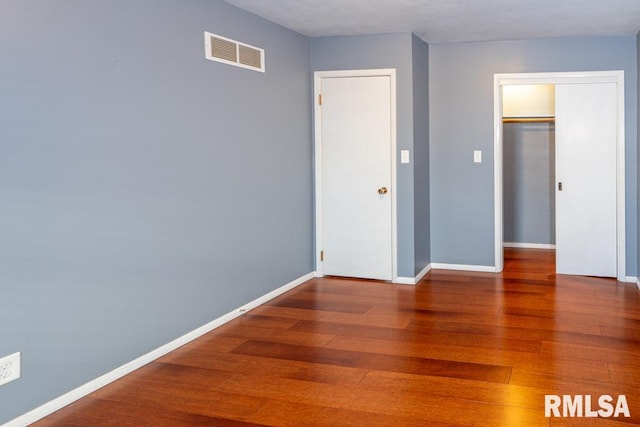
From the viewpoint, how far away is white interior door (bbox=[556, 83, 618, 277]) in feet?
18.8

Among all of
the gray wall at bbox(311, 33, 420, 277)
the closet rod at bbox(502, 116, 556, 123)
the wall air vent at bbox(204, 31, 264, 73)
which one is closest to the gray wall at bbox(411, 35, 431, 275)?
the gray wall at bbox(311, 33, 420, 277)

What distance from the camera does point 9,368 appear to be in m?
2.68

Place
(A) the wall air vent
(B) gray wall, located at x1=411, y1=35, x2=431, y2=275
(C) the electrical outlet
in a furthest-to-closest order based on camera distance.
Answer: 1. (B) gray wall, located at x1=411, y1=35, x2=431, y2=275
2. (A) the wall air vent
3. (C) the electrical outlet

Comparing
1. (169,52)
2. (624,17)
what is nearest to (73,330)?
(169,52)

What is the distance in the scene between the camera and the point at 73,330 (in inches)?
119

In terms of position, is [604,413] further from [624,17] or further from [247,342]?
[624,17]

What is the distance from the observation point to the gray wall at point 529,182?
7.56m

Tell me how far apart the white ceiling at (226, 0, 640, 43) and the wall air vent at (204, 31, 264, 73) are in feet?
0.91

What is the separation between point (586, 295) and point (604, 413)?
2485mm

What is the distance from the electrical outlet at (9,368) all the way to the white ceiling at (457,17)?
2.74m

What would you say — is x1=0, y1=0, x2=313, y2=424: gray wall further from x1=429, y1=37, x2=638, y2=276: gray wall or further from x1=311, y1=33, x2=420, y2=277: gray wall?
x1=429, y1=37, x2=638, y2=276: gray wall

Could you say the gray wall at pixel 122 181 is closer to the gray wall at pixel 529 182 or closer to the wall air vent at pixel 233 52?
the wall air vent at pixel 233 52

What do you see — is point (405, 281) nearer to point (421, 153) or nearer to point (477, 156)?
point (421, 153)

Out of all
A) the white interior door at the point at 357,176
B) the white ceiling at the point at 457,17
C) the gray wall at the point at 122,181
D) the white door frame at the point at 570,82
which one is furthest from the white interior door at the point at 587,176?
the gray wall at the point at 122,181
